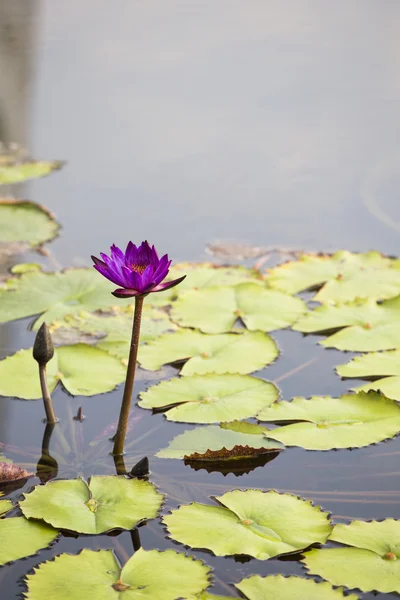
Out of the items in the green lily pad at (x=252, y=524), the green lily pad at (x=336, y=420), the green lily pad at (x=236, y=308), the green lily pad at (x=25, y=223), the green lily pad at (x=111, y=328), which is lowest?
the green lily pad at (x=252, y=524)

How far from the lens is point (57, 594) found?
1.19 meters

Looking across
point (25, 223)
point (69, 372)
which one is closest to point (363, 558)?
point (69, 372)

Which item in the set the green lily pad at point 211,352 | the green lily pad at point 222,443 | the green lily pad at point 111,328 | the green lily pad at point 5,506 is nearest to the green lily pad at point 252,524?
the green lily pad at point 222,443

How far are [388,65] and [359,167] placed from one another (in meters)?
1.38

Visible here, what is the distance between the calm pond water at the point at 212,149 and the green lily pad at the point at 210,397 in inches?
2.0

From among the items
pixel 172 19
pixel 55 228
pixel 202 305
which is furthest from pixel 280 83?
pixel 202 305

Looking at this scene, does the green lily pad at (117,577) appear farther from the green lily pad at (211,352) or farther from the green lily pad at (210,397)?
the green lily pad at (211,352)

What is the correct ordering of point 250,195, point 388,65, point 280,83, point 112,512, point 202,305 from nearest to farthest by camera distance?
point 112,512 → point 202,305 → point 250,195 → point 280,83 → point 388,65

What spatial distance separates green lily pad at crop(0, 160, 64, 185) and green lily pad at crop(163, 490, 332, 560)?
7.20 feet

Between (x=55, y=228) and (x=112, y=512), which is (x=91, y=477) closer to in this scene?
(x=112, y=512)

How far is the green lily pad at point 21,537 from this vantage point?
1.28 meters

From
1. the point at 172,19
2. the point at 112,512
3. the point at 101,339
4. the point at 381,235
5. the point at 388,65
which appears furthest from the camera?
the point at 172,19

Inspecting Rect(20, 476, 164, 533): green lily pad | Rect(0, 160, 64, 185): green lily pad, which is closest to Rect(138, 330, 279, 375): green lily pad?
Rect(20, 476, 164, 533): green lily pad

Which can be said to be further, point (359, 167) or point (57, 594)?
point (359, 167)
